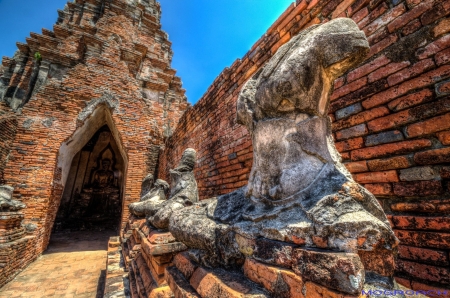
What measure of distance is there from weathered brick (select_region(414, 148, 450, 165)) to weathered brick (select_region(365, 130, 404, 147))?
6.7 inches

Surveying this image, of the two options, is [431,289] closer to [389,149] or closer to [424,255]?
[424,255]

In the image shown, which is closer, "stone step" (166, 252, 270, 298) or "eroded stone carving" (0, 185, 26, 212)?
"stone step" (166, 252, 270, 298)

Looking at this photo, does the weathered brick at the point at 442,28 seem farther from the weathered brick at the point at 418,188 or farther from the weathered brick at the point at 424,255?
the weathered brick at the point at 424,255

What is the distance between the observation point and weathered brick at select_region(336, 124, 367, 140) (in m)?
1.71

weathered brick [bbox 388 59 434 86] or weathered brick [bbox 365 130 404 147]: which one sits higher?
weathered brick [bbox 388 59 434 86]

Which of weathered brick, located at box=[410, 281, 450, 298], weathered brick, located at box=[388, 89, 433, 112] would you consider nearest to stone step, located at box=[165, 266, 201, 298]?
weathered brick, located at box=[410, 281, 450, 298]

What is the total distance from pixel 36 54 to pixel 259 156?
9836mm

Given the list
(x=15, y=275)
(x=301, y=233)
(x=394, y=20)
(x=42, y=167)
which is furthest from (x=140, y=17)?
(x=301, y=233)

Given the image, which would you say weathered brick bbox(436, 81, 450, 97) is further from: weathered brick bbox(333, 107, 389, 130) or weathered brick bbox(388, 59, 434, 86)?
weathered brick bbox(333, 107, 389, 130)

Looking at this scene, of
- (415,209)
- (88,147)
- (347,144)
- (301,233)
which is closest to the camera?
(301,233)

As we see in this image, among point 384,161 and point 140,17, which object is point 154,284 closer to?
point 384,161

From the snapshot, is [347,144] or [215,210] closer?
[215,210]

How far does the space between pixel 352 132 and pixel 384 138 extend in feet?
0.85

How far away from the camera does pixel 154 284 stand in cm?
160
